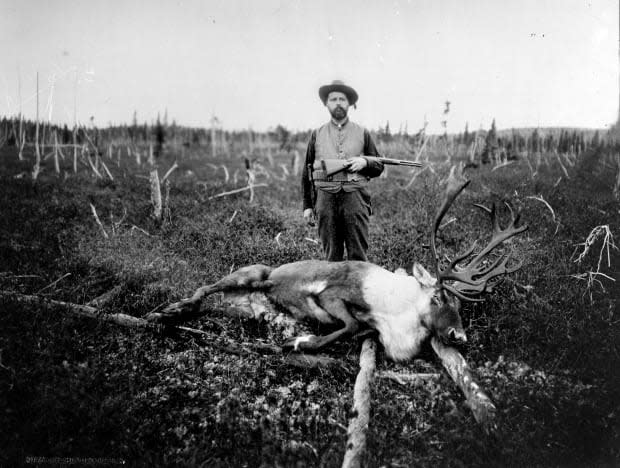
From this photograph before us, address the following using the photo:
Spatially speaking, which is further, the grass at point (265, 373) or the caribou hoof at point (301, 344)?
the caribou hoof at point (301, 344)

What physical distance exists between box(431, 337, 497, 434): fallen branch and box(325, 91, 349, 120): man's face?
3202 mm

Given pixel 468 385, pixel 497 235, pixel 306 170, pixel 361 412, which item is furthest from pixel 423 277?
pixel 306 170

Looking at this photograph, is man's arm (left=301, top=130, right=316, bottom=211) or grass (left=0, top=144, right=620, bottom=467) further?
man's arm (left=301, top=130, right=316, bottom=211)

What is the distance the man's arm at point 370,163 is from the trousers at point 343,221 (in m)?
0.28

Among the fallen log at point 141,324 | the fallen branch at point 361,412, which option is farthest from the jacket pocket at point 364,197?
the fallen log at point 141,324

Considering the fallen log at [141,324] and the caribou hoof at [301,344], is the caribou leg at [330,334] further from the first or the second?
the fallen log at [141,324]

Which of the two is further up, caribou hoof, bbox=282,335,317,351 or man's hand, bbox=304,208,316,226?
man's hand, bbox=304,208,316,226

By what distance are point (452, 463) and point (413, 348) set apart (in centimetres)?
140

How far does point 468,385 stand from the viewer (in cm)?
341

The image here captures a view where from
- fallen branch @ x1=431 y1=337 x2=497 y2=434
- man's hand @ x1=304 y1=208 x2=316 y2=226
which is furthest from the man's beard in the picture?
fallen branch @ x1=431 y1=337 x2=497 y2=434

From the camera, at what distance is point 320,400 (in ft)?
12.0

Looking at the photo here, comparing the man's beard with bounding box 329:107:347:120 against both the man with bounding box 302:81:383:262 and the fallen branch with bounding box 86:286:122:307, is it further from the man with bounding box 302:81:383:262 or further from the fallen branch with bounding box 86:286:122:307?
the fallen branch with bounding box 86:286:122:307

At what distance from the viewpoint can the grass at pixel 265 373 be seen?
2977 mm

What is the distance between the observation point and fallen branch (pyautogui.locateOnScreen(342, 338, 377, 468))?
282 centimetres
